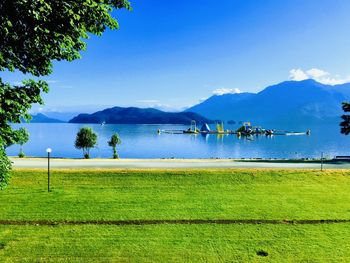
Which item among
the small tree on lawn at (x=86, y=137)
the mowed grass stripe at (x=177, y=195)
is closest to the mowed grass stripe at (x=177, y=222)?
the mowed grass stripe at (x=177, y=195)

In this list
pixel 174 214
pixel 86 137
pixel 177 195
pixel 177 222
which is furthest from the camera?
pixel 86 137

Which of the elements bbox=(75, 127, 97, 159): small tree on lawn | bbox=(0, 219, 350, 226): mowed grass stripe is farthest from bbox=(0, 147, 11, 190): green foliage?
bbox=(75, 127, 97, 159): small tree on lawn

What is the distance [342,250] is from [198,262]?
26.2 ft

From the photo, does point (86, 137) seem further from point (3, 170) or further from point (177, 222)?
point (3, 170)

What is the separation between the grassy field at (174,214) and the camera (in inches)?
716

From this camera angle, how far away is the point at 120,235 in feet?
65.6

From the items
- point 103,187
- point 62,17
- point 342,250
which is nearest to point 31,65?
point 62,17

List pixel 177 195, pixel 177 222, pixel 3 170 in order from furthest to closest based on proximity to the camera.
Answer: pixel 177 195
pixel 177 222
pixel 3 170

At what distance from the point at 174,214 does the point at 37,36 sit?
48.3ft

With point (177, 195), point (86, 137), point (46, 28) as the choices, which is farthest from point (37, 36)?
point (86, 137)

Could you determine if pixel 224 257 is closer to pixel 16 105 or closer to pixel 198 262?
pixel 198 262

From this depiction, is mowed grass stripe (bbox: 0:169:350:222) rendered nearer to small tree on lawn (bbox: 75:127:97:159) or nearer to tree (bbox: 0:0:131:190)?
tree (bbox: 0:0:131:190)

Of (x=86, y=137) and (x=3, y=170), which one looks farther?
(x=86, y=137)

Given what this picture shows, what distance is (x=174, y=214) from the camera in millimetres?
22875
